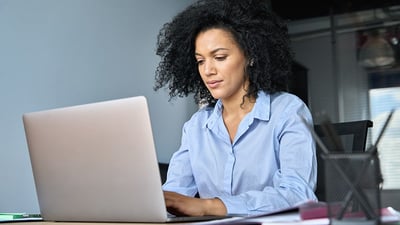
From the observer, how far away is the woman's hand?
43.1 inches

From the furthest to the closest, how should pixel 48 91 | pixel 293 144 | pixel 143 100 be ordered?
pixel 48 91 < pixel 293 144 < pixel 143 100

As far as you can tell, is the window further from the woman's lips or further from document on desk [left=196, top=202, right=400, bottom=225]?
document on desk [left=196, top=202, right=400, bottom=225]

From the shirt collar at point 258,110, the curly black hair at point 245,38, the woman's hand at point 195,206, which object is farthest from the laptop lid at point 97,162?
the curly black hair at point 245,38

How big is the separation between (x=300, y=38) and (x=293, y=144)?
171 inches

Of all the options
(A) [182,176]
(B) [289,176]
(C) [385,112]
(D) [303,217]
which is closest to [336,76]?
(C) [385,112]

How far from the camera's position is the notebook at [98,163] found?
0.93 m

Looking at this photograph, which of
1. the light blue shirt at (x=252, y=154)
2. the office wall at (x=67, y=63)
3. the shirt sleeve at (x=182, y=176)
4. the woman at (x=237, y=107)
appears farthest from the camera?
the office wall at (x=67, y=63)

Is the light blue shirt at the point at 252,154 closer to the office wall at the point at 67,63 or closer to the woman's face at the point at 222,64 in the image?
the woman's face at the point at 222,64

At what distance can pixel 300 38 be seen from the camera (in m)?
5.55

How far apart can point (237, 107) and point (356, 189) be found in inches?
42.5

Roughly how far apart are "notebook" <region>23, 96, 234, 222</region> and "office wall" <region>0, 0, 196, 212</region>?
0.89 meters

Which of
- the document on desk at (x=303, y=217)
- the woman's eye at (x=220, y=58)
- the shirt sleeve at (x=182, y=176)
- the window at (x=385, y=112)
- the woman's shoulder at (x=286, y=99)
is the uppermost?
the woman's eye at (x=220, y=58)

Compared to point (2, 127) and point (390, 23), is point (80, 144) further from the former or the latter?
point (390, 23)

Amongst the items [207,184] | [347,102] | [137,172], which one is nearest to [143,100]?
[137,172]
